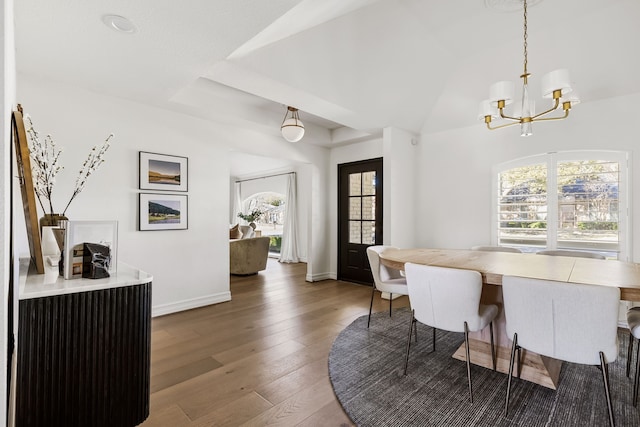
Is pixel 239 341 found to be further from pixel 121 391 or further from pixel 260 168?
pixel 260 168

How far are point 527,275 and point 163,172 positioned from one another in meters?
3.57

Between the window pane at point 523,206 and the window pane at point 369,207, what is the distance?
1835mm

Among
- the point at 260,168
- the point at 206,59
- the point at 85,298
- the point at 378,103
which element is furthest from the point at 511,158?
the point at 260,168

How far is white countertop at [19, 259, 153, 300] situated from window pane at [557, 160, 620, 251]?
13.6 ft

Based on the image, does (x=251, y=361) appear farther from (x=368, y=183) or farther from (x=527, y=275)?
(x=368, y=183)

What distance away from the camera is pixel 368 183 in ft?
17.3

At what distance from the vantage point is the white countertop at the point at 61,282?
122 centimetres

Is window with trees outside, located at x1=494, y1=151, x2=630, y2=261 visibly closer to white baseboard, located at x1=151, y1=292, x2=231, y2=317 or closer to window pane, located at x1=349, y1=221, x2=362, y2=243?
window pane, located at x1=349, y1=221, x2=362, y2=243

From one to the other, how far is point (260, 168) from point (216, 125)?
4676 mm

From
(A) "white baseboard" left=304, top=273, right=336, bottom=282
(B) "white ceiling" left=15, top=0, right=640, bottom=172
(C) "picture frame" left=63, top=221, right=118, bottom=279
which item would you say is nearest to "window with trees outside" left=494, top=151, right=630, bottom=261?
(B) "white ceiling" left=15, top=0, right=640, bottom=172

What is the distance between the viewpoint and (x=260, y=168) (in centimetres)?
873

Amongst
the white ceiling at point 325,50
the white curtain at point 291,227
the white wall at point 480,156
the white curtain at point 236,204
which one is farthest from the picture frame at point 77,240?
the white curtain at point 236,204

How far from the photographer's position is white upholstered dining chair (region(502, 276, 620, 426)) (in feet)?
5.12

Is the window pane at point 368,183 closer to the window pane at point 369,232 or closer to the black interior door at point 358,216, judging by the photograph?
the black interior door at point 358,216
